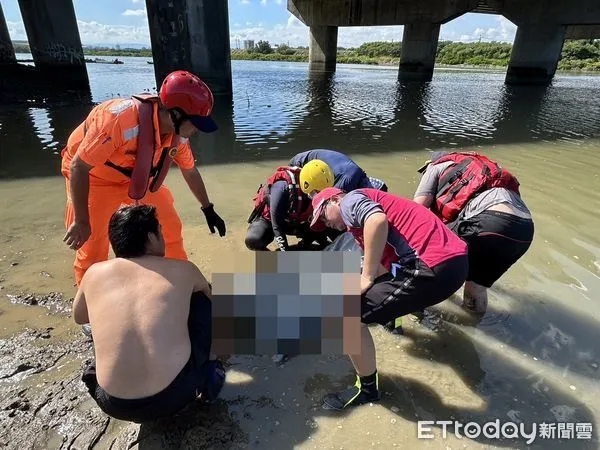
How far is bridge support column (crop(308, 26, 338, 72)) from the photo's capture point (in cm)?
3784

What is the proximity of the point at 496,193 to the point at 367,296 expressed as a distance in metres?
1.40

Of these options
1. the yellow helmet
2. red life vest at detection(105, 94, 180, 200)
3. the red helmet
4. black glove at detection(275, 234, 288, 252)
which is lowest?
black glove at detection(275, 234, 288, 252)

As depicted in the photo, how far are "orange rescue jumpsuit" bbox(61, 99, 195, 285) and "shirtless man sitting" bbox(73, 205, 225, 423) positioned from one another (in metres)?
0.65

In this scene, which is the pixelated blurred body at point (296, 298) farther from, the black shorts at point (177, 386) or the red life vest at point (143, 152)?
the red life vest at point (143, 152)

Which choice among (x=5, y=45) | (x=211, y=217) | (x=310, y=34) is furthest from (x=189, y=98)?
(x=310, y=34)

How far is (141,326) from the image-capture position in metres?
1.80

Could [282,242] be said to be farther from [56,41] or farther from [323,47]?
[323,47]

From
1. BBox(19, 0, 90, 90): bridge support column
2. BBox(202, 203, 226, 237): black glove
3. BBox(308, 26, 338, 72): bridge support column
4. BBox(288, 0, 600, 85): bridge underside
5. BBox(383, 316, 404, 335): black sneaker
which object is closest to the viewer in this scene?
BBox(383, 316, 404, 335): black sneaker

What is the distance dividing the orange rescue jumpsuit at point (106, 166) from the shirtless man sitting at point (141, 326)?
654 millimetres

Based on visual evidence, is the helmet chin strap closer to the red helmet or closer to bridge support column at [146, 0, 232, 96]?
the red helmet

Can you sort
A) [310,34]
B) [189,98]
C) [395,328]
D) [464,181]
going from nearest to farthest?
1. [189,98]
2. [464,181]
3. [395,328]
4. [310,34]

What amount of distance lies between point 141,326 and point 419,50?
1337 inches

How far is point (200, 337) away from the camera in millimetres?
2168

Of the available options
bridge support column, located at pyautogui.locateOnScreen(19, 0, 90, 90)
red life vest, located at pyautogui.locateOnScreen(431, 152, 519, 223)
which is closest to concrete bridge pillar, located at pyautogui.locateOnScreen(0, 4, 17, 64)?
bridge support column, located at pyautogui.locateOnScreen(19, 0, 90, 90)
